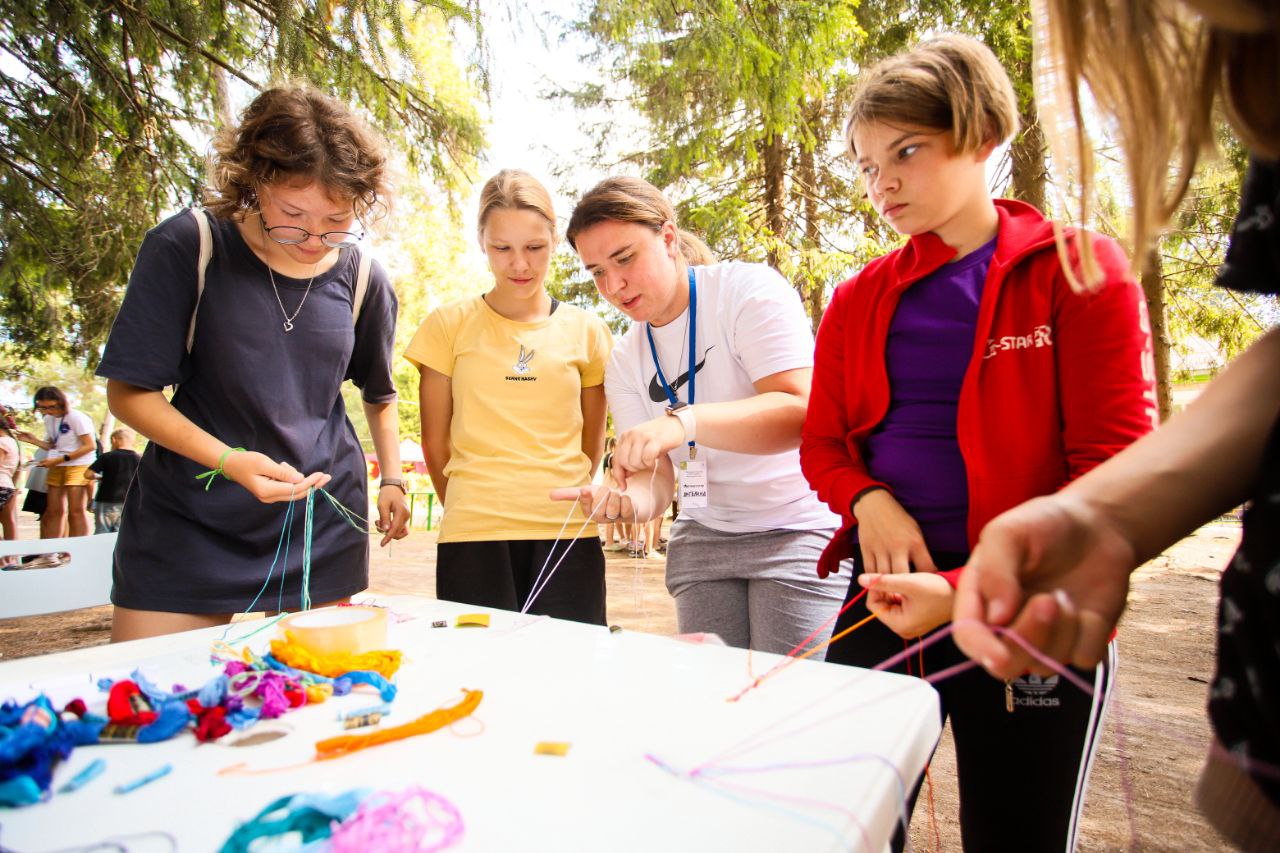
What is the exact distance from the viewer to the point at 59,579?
180cm

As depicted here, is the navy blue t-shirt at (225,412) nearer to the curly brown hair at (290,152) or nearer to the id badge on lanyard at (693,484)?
the curly brown hair at (290,152)

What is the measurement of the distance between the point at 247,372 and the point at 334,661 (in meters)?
0.69

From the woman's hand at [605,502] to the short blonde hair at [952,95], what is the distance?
2.77ft

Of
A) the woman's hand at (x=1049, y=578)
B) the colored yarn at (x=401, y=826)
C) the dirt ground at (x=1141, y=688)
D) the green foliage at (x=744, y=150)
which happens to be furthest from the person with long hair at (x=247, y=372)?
the green foliage at (x=744, y=150)

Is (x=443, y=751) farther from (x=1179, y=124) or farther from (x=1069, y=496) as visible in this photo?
(x=1179, y=124)

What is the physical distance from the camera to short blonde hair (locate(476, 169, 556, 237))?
6.17ft

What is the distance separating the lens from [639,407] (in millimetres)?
1809

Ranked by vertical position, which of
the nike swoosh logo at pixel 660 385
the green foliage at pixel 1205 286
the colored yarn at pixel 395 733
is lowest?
the colored yarn at pixel 395 733

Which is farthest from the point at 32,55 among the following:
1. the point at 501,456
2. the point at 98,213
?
the point at 501,456

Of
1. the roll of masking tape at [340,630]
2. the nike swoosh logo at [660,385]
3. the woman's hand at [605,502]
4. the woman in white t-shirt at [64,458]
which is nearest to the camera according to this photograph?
the roll of masking tape at [340,630]

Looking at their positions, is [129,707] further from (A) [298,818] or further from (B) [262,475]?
(B) [262,475]

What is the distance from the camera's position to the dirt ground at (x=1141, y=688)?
209cm

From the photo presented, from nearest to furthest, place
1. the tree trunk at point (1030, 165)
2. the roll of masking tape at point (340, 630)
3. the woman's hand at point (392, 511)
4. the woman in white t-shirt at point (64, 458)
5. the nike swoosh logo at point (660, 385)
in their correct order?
the roll of masking tape at point (340, 630) → the nike swoosh logo at point (660, 385) → the woman's hand at point (392, 511) → the tree trunk at point (1030, 165) → the woman in white t-shirt at point (64, 458)

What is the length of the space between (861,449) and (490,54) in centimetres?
249
